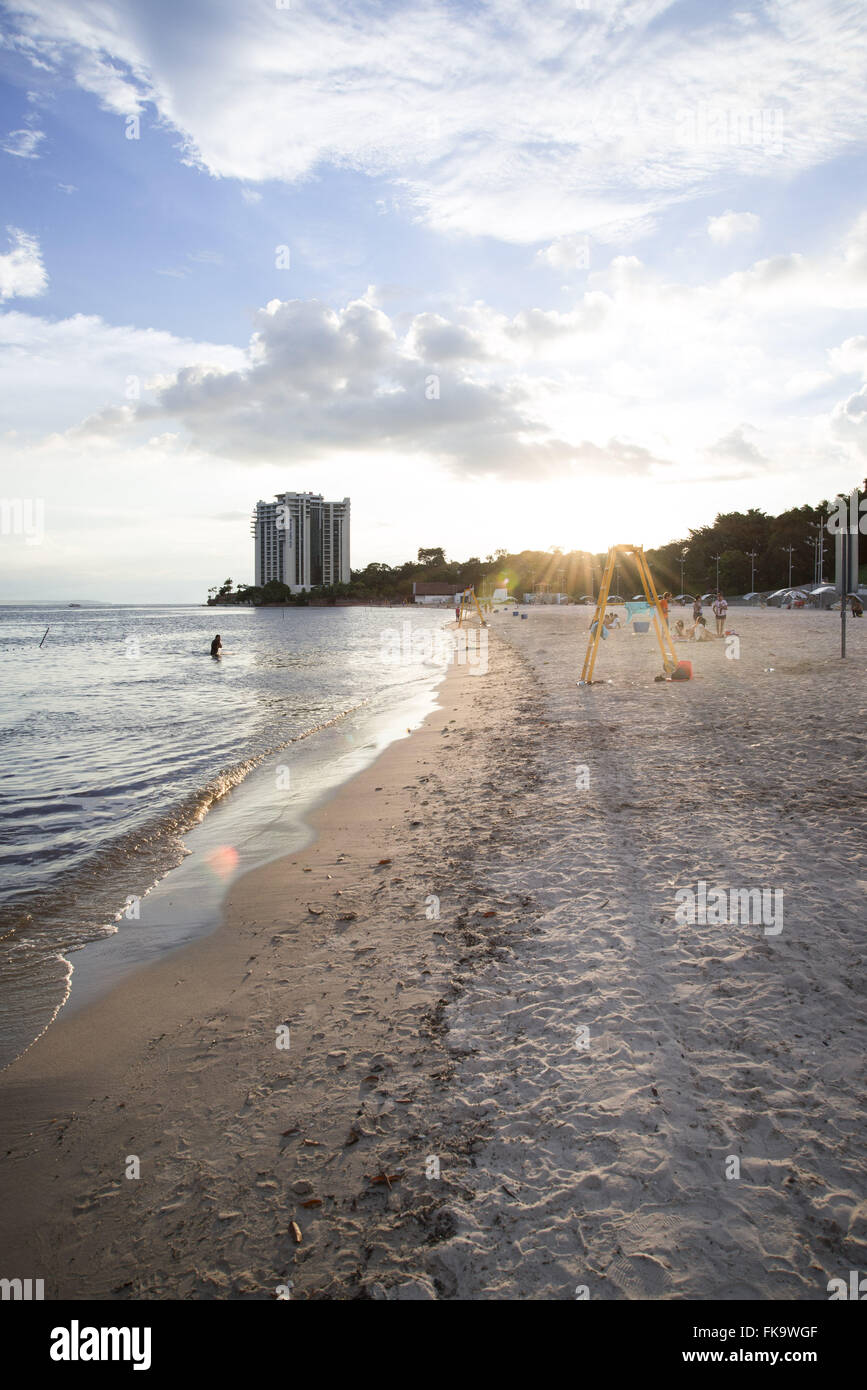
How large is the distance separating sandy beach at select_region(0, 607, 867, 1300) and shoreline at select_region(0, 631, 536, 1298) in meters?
0.01

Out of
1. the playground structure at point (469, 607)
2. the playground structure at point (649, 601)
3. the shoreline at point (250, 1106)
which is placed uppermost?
the playground structure at point (469, 607)

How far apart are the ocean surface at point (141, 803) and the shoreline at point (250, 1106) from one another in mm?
655

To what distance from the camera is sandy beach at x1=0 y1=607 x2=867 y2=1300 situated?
2459 millimetres

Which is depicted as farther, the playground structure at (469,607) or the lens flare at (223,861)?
the playground structure at (469,607)

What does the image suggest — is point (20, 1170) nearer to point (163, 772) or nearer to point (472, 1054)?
point (472, 1054)

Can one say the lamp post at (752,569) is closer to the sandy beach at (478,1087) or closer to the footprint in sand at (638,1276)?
the sandy beach at (478,1087)

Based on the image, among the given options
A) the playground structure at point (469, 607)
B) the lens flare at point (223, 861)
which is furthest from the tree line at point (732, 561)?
the lens flare at point (223, 861)

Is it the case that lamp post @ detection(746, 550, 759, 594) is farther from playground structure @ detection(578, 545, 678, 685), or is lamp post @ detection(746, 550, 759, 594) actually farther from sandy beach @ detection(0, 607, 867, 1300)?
sandy beach @ detection(0, 607, 867, 1300)

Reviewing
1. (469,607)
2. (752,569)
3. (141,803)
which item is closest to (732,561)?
(752,569)

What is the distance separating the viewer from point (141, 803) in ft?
32.1

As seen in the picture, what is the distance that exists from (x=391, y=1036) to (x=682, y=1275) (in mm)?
1769

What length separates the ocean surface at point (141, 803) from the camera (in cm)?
548

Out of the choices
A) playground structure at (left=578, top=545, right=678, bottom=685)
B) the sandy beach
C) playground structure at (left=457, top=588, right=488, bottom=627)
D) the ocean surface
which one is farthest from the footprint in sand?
playground structure at (left=457, top=588, right=488, bottom=627)

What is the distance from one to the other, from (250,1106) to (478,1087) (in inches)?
42.1
